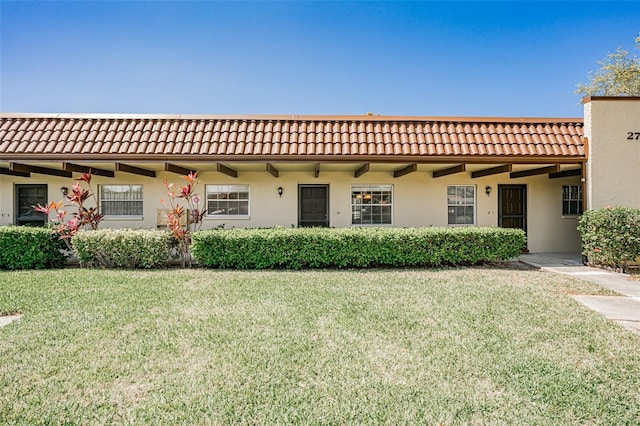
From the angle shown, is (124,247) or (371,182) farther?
(371,182)

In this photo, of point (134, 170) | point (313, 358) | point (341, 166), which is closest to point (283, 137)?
point (341, 166)

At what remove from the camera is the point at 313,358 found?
3150 mm

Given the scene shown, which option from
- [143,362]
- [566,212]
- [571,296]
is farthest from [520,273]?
[143,362]

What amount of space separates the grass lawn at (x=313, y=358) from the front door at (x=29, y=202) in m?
5.17

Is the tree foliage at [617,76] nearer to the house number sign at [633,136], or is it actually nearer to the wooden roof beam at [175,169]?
the house number sign at [633,136]

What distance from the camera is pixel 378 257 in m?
7.41

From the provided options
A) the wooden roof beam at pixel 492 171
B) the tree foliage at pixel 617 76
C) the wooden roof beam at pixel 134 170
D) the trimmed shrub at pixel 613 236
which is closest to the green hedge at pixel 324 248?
the wooden roof beam at pixel 492 171

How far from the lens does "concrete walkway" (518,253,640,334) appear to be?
4375 millimetres

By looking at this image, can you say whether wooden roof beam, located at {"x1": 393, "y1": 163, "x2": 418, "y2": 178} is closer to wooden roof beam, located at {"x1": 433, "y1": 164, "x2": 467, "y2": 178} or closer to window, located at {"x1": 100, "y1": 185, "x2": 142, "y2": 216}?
wooden roof beam, located at {"x1": 433, "y1": 164, "x2": 467, "y2": 178}

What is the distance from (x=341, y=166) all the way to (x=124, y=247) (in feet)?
19.2

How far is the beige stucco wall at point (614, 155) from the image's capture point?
26.3 feet

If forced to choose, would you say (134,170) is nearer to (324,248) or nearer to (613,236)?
(324,248)

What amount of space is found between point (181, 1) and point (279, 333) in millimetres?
10646

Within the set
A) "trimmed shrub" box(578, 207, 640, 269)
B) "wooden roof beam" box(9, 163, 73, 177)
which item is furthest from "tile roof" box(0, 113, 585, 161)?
"trimmed shrub" box(578, 207, 640, 269)
